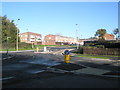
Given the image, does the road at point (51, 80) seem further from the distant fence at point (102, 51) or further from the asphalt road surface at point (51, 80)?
the distant fence at point (102, 51)

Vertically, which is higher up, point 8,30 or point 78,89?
point 8,30

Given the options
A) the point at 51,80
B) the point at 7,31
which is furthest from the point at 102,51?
the point at 7,31

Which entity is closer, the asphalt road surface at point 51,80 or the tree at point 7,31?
the asphalt road surface at point 51,80

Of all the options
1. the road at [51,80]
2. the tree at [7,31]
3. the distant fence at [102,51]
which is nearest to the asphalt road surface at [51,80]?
the road at [51,80]

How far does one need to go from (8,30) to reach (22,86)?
50.3 meters

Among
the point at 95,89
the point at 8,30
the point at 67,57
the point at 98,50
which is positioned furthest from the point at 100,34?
the point at 95,89

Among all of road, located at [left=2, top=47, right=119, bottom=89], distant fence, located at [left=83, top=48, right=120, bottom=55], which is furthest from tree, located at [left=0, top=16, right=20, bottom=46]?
road, located at [left=2, top=47, right=119, bottom=89]

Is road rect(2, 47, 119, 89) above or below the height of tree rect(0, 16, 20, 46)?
below

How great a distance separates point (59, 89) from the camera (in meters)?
5.91

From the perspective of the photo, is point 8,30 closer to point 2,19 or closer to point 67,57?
point 2,19

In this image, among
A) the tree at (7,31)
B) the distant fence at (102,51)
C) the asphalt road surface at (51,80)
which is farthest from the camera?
the tree at (7,31)

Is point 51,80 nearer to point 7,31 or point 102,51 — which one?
point 102,51

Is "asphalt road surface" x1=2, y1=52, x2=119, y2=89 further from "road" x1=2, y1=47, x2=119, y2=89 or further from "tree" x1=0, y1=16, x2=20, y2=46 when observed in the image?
"tree" x1=0, y1=16, x2=20, y2=46

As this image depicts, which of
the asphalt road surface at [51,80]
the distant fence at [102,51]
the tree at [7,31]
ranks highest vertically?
the tree at [7,31]
